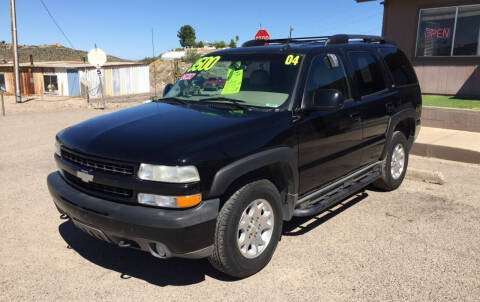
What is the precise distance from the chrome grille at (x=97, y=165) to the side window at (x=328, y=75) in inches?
74.7

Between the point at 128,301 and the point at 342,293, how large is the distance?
1654mm

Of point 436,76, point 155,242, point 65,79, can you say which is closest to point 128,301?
point 155,242

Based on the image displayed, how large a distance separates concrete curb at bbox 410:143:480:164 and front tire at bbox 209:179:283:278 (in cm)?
493

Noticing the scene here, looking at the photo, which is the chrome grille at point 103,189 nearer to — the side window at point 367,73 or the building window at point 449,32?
the side window at point 367,73

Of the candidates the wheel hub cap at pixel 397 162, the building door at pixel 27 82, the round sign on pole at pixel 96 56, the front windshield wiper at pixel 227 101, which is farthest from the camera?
the building door at pixel 27 82

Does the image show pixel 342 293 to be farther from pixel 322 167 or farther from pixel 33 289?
pixel 33 289

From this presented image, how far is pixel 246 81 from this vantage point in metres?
4.19

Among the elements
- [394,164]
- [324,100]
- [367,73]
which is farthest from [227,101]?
[394,164]

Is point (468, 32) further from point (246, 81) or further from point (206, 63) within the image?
point (246, 81)

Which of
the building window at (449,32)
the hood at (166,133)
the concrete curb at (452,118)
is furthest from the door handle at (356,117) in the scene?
the building window at (449,32)

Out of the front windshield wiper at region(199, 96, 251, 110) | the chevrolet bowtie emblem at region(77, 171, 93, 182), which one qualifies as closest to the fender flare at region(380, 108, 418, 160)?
the front windshield wiper at region(199, 96, 251, 110)

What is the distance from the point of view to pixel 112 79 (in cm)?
3212

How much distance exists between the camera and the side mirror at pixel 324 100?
3.72 metres

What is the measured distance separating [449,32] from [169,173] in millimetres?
11705
